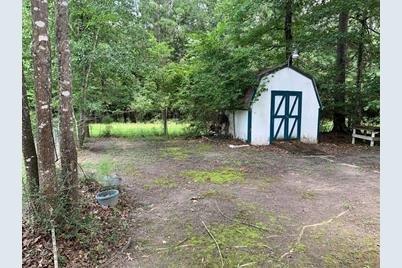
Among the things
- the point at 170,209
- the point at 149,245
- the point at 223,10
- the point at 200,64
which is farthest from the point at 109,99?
the point at 149,245

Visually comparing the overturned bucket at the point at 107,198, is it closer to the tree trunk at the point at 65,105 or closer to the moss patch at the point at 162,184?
the tree trunk at the point at 65,105

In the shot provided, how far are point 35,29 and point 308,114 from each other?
9513mm

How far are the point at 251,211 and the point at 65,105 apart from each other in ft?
9.33

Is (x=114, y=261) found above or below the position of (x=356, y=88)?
below

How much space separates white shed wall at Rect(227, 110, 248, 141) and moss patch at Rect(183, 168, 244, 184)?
3959 millimetres

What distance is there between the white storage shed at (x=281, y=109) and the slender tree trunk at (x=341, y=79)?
4.61 feet

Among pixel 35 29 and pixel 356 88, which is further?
pixel 356 88

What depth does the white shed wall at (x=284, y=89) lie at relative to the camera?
1012cm

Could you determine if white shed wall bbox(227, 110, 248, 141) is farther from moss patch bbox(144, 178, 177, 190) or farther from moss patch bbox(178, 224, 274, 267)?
moss patch bbox(178, 224, 274, 267)

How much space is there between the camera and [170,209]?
4320mm

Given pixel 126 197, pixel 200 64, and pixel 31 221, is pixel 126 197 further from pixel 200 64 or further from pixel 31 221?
pixel 200 64

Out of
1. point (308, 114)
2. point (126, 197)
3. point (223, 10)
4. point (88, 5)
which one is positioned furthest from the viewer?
point (223, 10)

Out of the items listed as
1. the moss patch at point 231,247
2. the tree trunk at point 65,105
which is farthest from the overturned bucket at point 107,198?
the moss patch at point 231,247

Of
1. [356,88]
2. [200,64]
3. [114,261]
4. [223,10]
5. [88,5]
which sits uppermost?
[223,10]
